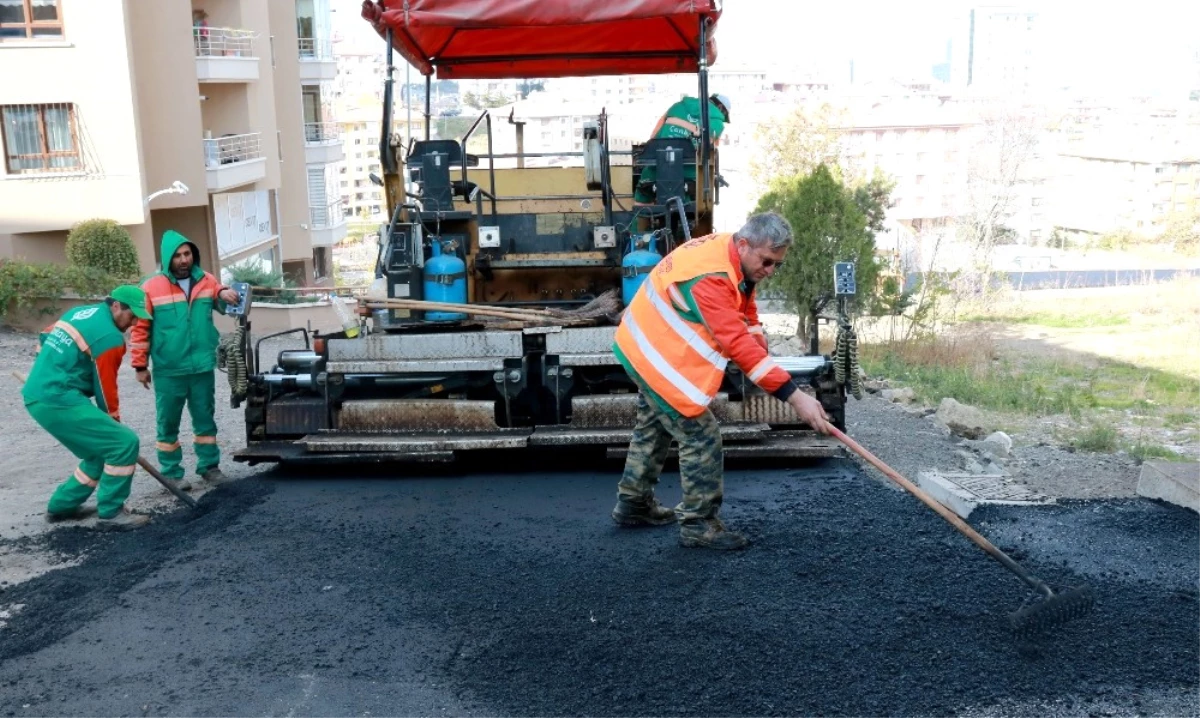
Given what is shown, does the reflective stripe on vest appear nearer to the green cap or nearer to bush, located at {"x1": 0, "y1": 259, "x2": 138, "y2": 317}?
the green cap

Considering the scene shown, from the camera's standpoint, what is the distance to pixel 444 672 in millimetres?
3740

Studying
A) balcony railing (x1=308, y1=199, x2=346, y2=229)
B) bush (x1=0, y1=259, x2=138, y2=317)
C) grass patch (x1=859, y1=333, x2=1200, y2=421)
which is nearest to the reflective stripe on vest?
grass patch (x1=859, y1=333, x2=1200, y2=421)

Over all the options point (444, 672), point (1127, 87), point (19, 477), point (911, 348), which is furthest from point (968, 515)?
point (1127, 87)

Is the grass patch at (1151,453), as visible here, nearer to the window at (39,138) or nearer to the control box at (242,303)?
the control box at (242,303)

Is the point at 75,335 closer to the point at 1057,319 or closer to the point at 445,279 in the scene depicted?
the point at 445,279

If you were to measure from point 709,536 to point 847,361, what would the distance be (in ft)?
5.40

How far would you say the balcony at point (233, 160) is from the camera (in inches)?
873

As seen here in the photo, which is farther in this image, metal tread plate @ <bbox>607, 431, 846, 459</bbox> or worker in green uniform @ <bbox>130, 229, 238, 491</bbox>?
worker in green uniform @ <bbox>130, 229, 238, 491</bbox>

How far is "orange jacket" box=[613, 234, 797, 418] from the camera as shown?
14.8ft

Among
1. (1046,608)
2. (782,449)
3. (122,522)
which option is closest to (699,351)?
(782,449)

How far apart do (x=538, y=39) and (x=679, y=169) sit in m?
1.66

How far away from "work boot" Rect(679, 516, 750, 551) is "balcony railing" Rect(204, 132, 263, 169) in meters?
19.4

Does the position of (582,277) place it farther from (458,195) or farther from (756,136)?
(756,136)

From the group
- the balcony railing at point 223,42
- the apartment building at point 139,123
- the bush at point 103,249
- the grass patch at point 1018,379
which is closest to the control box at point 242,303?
the grass patch at point 1018,379
